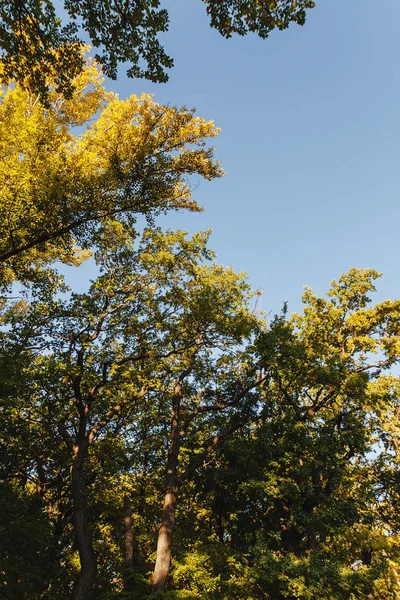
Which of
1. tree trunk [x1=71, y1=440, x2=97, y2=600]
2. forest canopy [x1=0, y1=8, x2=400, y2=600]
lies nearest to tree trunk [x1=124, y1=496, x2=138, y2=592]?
forest canopy [x1=0, y1=8, x2=400, y2=600]

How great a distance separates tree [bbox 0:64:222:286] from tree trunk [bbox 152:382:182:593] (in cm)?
761

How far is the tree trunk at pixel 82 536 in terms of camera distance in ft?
33.1

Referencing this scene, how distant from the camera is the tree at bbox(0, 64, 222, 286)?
1072 cm

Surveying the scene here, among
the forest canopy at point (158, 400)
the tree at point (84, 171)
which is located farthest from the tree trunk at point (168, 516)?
the tree at point (84, 171)

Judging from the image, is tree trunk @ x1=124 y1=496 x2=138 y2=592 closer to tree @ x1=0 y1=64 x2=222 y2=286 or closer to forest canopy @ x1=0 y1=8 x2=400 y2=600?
forest canopy @ x1=0 y1=8 x2=400 y2=600

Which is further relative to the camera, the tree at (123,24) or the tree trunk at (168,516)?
the tree trunk at (168,516)

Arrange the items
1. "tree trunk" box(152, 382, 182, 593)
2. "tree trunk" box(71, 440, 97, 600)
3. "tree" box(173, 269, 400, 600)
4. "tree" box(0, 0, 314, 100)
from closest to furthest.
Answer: "tree" box(0, 0, 314, 100) < "tree trunk" box(71, 440, 97, 600) < "tree trunk" box(152, 382, 182, 593) < "tree" box(173, 269, 400, 600)

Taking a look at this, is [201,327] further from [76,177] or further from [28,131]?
[28,131]

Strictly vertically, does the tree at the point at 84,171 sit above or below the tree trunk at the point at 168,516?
above

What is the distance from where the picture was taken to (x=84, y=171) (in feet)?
37.7

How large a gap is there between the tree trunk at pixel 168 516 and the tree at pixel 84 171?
7.61 meters

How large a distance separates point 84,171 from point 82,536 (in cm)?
1128

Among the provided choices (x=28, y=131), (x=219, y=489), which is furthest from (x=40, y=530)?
(x=28, y=131)

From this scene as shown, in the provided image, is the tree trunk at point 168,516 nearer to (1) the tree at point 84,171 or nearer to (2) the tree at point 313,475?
(2) the tree at point 313,475
